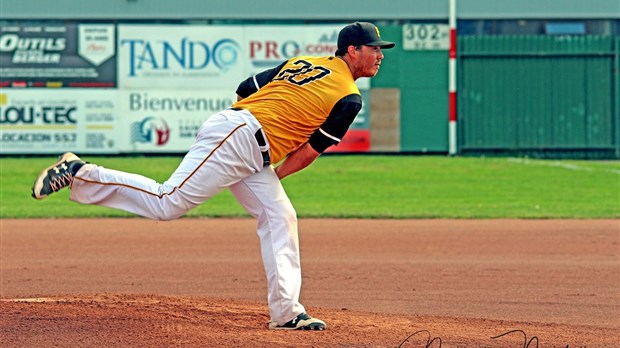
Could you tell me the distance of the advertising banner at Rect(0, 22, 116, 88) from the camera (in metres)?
23.7

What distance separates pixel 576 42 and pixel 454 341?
19.8 meters

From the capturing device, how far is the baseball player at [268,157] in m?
6.66

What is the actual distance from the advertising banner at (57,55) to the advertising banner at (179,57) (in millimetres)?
361

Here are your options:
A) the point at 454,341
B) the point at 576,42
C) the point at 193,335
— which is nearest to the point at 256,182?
the point at 193,335

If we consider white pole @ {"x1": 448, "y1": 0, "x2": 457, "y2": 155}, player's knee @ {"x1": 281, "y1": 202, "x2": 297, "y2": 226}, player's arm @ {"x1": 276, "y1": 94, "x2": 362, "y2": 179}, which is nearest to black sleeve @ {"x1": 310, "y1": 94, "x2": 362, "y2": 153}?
player's arm @ {"x1": 276, "y1": 94, "x2": 362, "y2": 179}

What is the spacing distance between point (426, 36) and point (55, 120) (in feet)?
27.4

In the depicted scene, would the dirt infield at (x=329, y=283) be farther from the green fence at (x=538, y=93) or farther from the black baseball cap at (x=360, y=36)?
the green fence at (x=538, y=93)

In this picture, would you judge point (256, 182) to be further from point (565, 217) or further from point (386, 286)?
point (565, 217)

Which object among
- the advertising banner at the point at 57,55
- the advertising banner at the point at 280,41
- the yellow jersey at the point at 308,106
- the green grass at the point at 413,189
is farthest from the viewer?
the advertising banner at the point at 280,41

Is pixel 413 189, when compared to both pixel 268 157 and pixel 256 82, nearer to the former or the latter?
pixel 256 82

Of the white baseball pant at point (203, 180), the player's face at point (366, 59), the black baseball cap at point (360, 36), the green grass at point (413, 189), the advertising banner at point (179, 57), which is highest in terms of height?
the advertising banner at point (179, 57)

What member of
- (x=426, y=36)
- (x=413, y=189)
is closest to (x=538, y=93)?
(x=426, y=36)

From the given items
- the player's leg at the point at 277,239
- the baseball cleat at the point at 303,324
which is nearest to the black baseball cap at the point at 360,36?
the player's leg at the point at 277,239

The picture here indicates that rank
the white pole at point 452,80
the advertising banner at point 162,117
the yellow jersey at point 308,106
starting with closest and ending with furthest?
the yellow jersey at point 308,106 < the advertising banner at point 162,117 < the white pole at point 452,80
